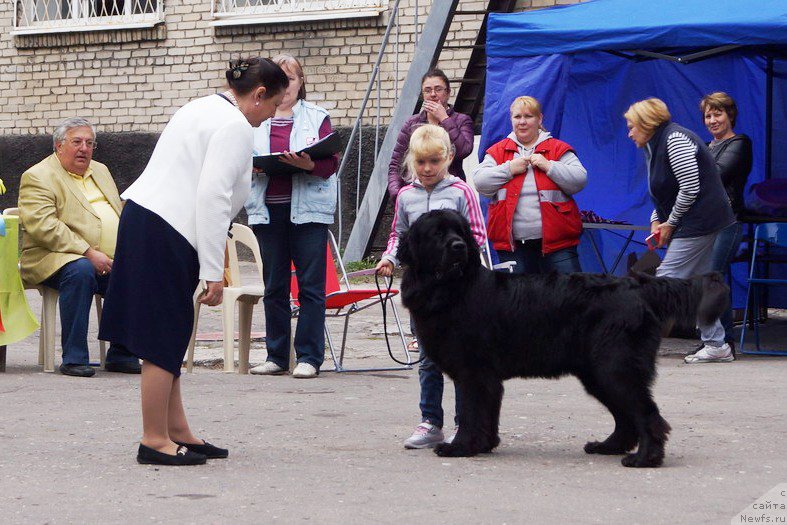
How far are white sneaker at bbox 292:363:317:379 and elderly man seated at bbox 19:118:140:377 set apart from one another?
3.45 feet

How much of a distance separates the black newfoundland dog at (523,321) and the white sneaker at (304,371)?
2431 mm

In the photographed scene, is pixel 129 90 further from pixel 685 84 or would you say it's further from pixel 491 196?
pixel 491 196

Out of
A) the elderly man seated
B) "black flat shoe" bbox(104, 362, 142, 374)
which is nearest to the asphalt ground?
"black flat shoe" bbox(104, 362, 142, 374)

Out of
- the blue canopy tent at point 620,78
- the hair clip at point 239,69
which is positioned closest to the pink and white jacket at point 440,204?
the hair clip at point 239,69

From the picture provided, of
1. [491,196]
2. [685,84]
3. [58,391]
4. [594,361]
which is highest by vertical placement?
[685,84]

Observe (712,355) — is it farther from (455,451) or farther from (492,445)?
(455,451)

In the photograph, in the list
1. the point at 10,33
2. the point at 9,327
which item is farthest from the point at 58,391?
the point at 10,33

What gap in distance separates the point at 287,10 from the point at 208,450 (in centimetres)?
1056

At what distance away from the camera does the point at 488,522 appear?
14.1 feet

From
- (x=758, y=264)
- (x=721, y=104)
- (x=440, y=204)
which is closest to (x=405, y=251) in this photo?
(x=440, y=204)

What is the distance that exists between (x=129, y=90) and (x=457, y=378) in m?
11.6

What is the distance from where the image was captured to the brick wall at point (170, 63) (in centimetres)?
1466

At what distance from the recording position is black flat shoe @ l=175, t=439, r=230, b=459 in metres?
5.45

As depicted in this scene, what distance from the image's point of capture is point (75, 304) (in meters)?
8.01
